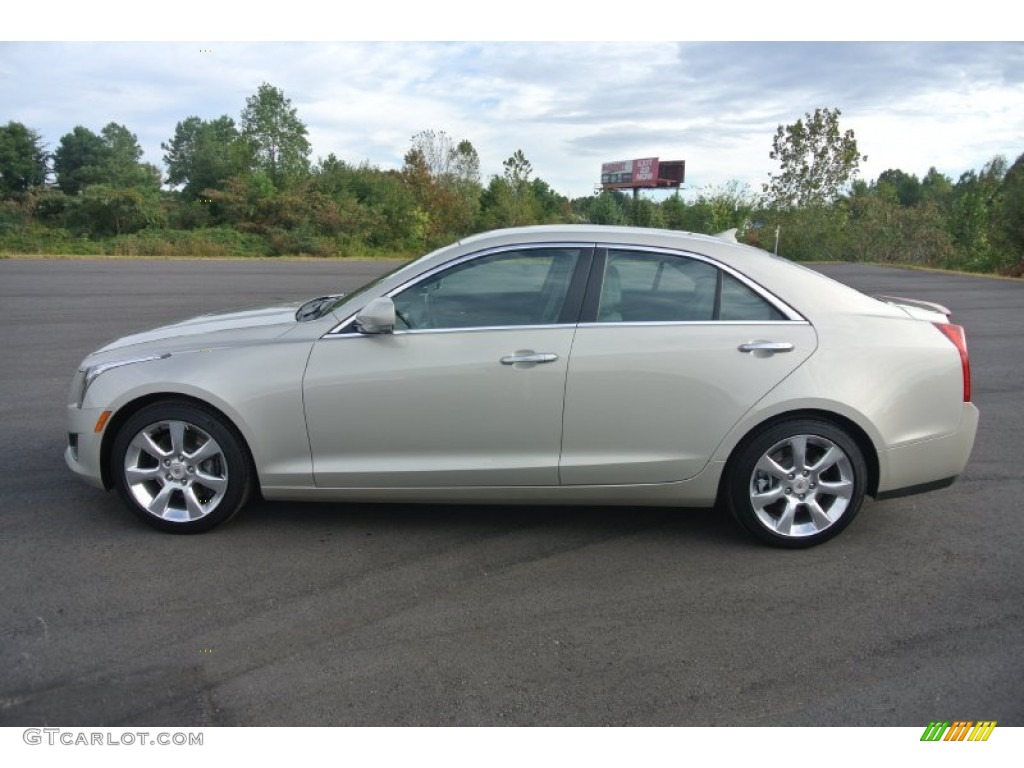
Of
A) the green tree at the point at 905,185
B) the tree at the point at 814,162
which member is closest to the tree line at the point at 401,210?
the tree at the point at 814,162

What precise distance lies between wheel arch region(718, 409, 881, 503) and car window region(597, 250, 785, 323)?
0.52m

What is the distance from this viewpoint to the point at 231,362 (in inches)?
166

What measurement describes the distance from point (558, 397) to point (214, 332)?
1.94 meters

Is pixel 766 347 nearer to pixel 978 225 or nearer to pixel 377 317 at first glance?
pixel 377 317

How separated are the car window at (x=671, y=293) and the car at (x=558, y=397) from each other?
10 mm

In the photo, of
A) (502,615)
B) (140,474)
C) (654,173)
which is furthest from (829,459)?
(654,173)

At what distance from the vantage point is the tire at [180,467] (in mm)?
4246

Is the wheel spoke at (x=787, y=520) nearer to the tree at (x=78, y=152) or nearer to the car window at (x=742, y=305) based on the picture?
the car window at (x=742, y=305)

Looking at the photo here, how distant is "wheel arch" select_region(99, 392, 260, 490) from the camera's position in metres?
4.25

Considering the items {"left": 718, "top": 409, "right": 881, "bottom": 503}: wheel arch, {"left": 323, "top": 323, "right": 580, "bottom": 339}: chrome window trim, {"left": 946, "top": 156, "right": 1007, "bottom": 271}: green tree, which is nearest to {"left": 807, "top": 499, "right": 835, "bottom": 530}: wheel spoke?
{"left": 718, "top": 409, "right": 881, "bottom": 503}: wheel arch

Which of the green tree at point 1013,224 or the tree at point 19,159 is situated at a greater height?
the tree at point 19,159

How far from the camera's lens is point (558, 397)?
13.5 ft

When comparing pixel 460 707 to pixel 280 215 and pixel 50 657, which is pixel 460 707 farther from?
pixel 280 215

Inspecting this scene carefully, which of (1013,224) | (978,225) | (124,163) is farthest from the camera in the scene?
(124,163)
